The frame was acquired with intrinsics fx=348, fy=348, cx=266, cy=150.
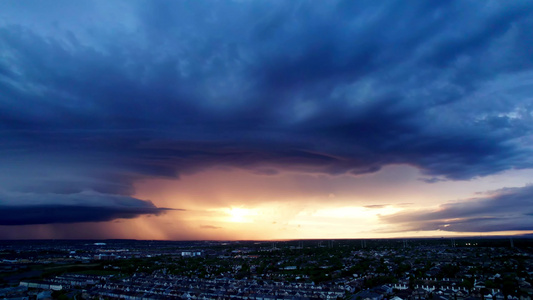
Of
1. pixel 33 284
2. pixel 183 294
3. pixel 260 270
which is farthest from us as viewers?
pixel 260 270

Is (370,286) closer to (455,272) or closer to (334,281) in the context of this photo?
(334,281)

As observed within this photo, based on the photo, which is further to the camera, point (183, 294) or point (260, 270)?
point (260, 270)

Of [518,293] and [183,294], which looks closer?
[518,293]

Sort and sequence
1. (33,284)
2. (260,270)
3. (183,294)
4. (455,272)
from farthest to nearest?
(260,270)
(455,272)
(33,284)
(183,294)

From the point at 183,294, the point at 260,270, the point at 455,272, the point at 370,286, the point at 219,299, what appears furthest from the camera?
the point at 260,270

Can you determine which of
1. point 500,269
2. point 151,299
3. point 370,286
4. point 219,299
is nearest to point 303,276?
point 370,286

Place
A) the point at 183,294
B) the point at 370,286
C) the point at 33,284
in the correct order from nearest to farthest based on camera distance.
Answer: the point at 183,294 → the point at 370,286 → the point at 33,284

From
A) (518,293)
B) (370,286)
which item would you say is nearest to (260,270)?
(370,286)

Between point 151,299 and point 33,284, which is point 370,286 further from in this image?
point 33,284
